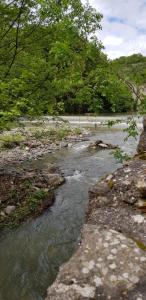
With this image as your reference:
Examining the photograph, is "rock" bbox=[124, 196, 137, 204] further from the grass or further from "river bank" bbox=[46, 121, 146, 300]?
the grass

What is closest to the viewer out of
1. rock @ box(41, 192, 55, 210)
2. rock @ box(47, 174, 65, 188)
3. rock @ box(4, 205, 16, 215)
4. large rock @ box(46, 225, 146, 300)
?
large rock @ box(46, 225, 146, 300)

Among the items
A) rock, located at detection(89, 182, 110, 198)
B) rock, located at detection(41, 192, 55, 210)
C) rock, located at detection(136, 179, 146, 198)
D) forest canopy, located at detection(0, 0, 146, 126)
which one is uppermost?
forest canopy, located at detection(0, 0, 146, 126)

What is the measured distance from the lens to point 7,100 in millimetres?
9492

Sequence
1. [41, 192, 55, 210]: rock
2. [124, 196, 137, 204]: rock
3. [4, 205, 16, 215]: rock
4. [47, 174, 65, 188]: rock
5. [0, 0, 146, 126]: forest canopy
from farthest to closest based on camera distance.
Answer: [47, 174, 65, 188]: rock
[41, 192, 55, 210]: rock
[4, 205, 16, 215]: rock
[0, 0, 146, 126]: forest canopy
[124, 196, 137, 204]: rock

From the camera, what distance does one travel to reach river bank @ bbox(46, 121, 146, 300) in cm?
431

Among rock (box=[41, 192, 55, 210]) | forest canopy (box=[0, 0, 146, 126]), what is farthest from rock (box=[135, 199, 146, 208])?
rock (box=[41, 192, 55, 210])

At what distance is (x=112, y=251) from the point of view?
4.95 m

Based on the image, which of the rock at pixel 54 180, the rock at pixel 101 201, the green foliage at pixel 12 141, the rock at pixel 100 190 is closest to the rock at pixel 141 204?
the rock at pixel 101 201

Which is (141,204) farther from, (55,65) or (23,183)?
(23,183)

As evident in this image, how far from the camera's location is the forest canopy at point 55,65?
355 inches

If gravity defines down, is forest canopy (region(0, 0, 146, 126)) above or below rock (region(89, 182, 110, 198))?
above

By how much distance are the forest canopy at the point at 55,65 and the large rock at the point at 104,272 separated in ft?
14.7

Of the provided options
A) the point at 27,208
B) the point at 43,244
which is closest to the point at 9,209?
the point at 27,208

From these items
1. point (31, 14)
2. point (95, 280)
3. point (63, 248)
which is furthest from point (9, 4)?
point (95, 280)
